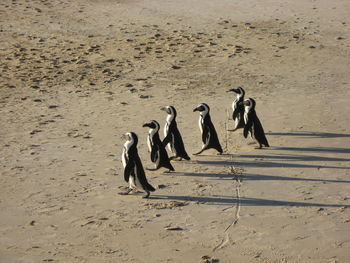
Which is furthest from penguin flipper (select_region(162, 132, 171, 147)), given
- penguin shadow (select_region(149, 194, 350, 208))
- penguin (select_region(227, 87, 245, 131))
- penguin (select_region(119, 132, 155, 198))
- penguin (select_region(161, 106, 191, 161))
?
penguin (select_region(227, 87, 245, 131))

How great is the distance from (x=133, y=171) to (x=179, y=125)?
3.52 metres

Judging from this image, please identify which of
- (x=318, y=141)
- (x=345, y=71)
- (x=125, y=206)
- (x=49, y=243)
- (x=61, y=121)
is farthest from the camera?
(x=345, y=71)

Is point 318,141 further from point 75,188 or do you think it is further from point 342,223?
point 75,188

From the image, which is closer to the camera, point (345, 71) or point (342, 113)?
point (342, 113)

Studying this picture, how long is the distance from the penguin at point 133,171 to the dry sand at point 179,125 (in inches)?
8.1

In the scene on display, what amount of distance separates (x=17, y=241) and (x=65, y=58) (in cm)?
953

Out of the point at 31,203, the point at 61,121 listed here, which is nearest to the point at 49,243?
the point at 31,203

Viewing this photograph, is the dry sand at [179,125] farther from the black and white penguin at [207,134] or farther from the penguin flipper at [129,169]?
the penguin flipper at [129,169]

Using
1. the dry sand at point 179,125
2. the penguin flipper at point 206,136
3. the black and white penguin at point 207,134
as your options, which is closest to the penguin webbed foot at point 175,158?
the dry sand at point 179,125

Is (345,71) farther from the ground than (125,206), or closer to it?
farther from the ground

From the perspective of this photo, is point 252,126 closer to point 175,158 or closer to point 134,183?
point 175,158

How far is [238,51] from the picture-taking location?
63.7 feet

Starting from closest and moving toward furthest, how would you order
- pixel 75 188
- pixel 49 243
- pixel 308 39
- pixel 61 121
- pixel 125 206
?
1. pixel 49 243
2. pixel 125 206
3. pixel 75 188
4. pixel 61 121
5. pixel 308 39

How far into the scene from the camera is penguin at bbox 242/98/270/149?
13352mm
